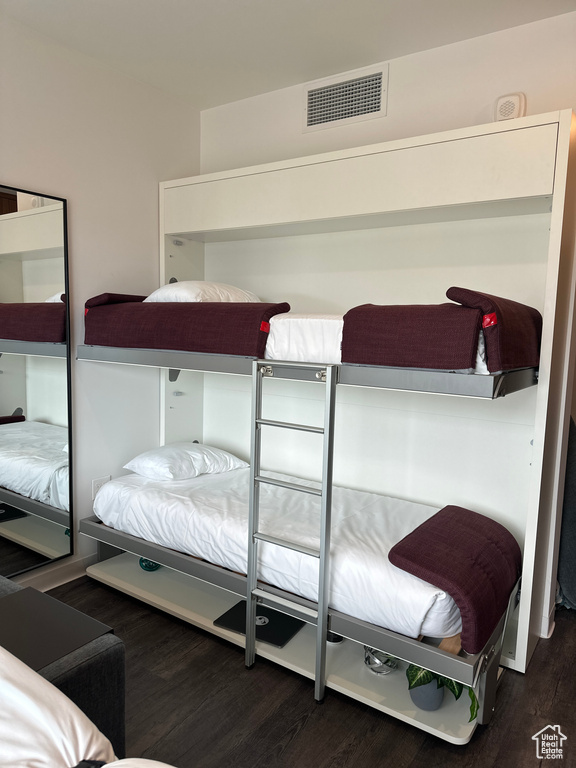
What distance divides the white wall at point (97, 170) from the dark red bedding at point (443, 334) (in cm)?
171

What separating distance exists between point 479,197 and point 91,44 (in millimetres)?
2126

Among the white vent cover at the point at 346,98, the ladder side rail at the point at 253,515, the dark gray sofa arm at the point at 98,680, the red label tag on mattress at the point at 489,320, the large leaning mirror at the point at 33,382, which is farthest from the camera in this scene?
the white vent cover at the point at 346,98

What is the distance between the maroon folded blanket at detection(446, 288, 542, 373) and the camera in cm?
189

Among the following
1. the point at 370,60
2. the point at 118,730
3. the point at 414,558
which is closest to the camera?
the point at 118,730

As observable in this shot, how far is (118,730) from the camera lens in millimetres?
1619

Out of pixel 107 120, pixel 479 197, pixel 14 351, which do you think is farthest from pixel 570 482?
pixel 107 120

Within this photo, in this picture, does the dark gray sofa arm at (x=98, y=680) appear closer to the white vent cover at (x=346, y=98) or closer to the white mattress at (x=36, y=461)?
the white mattress at (x=36, y=461)

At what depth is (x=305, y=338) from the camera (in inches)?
90.4

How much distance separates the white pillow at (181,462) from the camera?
3.15m

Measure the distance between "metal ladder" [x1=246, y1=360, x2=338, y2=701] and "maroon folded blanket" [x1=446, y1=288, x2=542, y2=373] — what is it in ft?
1.84

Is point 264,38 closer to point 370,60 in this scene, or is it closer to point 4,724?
point 370,60

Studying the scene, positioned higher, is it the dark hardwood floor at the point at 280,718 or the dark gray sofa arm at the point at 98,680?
the dark gray sofa arm at the point at 98,680

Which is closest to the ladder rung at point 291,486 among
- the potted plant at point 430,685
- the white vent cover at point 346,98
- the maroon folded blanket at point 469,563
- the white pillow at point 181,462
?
the maroon folded blanket at point 469,563

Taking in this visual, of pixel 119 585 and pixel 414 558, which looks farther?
pixel 119 585
